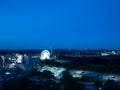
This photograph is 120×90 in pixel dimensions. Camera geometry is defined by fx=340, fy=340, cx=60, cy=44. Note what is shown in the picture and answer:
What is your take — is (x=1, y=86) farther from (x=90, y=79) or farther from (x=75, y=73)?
(x=75, y=73)

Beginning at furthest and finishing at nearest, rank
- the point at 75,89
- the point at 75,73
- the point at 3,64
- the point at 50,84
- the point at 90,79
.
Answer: the point at 3,64 → the point at 75,73 → the point at 90,79 → the point at 50,84 → the point at 75,89

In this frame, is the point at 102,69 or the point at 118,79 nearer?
the point at 118,79

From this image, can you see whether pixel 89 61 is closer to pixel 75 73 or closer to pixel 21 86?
pixel 75 73

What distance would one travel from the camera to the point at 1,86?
17.0 metres

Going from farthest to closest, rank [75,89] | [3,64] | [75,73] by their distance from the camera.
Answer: [3,64] → [75,73] → [75,89]

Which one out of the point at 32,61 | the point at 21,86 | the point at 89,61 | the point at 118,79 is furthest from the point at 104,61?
the point at 21,86

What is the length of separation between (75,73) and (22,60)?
24289 millimetres

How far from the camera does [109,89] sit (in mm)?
15789

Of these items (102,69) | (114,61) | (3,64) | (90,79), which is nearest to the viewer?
Answer: (90,79)

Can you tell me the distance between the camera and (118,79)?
22969 millimetres

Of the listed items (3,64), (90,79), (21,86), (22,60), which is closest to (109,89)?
(21,86)

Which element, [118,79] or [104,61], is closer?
[118,79]

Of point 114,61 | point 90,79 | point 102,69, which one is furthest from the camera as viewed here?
point 114,61

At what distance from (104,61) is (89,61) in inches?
70.6
